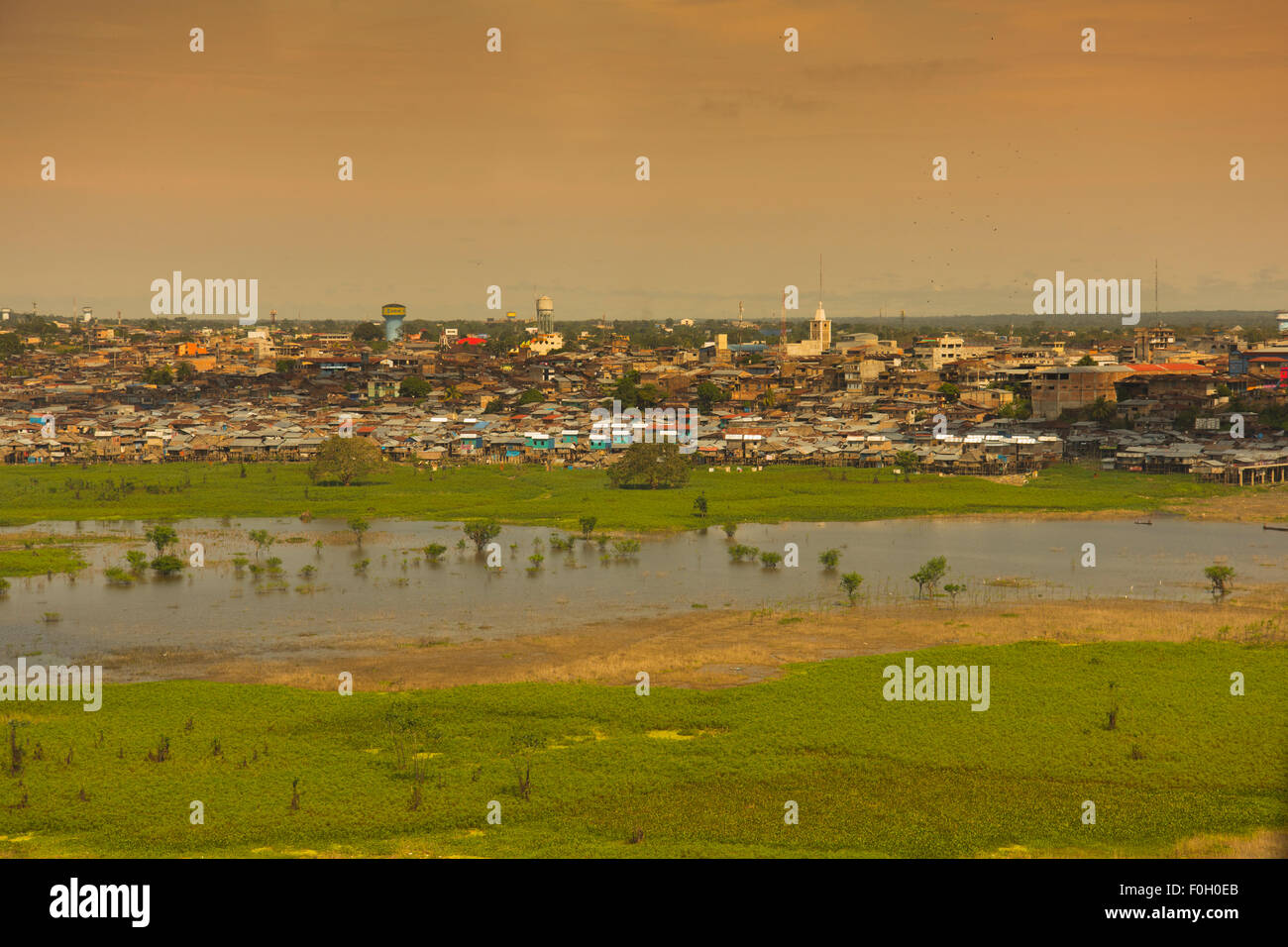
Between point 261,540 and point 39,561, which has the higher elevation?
point 261,540

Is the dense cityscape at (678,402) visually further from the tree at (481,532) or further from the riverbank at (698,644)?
the riverbank at (698,644)

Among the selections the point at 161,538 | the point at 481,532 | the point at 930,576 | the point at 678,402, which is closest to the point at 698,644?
the point at 930,576

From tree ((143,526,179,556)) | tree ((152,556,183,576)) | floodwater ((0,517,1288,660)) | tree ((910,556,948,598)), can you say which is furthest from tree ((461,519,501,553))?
tree ((910,556,948,598))

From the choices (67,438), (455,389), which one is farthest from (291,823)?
(455,389)

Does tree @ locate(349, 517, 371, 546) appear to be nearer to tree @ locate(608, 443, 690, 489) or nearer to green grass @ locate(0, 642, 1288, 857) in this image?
tree @ locate(608, 443, 690, 489)

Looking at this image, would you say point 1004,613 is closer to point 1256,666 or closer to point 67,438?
point 1256,666

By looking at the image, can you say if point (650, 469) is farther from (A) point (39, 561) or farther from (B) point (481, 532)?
(A) point (39, 561)

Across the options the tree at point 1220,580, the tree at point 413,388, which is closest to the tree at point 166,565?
the tree at point 1220,580
